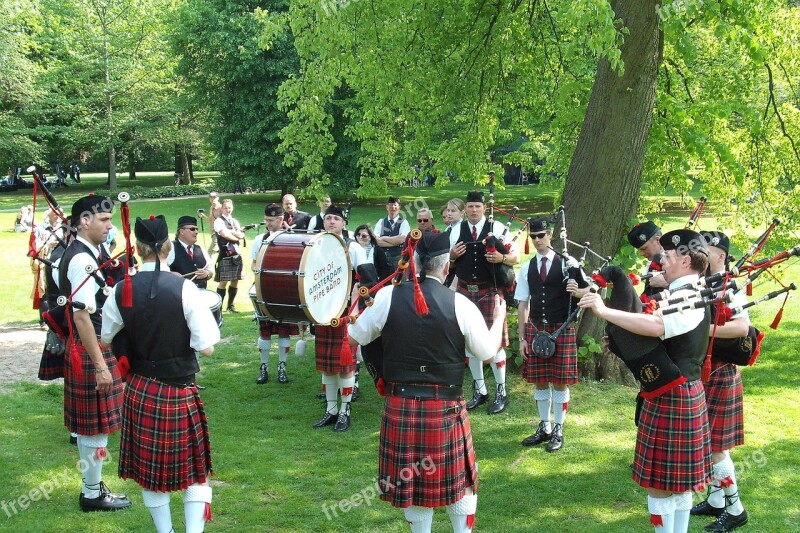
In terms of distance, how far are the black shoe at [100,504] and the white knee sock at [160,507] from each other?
3.25ft

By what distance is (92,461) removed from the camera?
4.76 m

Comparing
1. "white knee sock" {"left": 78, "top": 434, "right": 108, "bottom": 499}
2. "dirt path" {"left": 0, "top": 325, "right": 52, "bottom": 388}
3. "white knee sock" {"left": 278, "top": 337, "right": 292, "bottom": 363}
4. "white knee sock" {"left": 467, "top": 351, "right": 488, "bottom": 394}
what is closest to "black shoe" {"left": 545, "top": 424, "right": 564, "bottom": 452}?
"white knee sock" {"left": 467, "top": 351, "right": 488, "bottom": 394}

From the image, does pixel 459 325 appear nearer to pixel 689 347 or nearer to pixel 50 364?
pixel 689 347

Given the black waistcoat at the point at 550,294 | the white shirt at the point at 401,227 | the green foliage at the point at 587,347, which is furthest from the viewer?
the white shirt at the point at 401,227

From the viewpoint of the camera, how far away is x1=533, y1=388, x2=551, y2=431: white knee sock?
Answer: 5922 mm

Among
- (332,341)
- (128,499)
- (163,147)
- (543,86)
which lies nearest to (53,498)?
(128,499)

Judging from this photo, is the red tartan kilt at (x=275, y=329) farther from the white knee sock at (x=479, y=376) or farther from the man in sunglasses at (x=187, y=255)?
the white knee sock at (x=479, y=376)

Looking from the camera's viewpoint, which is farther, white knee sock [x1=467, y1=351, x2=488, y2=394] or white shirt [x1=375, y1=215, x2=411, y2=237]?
white shirt [x1=375, y1=215, x2=411, y2=237]

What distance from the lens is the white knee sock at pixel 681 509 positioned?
153 inches

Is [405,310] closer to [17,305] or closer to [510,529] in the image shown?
[510,529]

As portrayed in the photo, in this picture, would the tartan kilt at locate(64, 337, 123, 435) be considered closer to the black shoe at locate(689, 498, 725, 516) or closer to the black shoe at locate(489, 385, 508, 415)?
the black shoe at locate(489, 385, 508, 415)

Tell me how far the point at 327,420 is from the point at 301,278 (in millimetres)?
1467

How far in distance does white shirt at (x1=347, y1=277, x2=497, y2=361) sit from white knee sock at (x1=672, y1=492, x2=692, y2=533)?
48.8 inches

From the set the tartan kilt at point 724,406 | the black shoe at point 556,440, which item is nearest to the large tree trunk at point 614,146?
the black shoe at point 556,440
